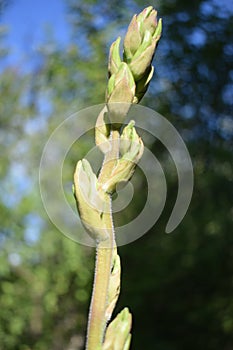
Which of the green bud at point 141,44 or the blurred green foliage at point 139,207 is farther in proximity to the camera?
the blurred green foliage at point 139,207

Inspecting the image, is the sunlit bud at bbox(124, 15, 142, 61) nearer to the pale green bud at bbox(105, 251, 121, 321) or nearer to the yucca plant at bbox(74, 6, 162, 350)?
the yucca plant at bbox(74, 6, 162, 350)

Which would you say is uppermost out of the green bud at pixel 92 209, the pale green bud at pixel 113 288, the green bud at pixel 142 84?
the green bud at pixel 142 84

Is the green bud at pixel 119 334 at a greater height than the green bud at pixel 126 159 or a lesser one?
lesser

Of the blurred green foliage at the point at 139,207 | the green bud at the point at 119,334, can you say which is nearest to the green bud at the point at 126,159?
the green bud at the point at 119,334

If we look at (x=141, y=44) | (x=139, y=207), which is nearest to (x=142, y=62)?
(x=141, y=44)

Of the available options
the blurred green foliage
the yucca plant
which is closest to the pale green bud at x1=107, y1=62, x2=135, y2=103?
the yucca plant

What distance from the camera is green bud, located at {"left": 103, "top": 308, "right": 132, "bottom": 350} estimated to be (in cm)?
45

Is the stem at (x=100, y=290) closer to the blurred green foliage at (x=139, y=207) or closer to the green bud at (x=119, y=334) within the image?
the green bud at (x=119, y=334)

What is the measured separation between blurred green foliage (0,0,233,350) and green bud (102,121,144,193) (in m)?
4.14

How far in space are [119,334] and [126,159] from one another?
15 centimetres

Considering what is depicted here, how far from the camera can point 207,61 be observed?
467cm

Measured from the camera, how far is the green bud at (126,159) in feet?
1.57

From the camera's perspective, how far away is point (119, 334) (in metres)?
0.46

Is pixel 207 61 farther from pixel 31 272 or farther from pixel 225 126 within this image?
pixel 31 272
